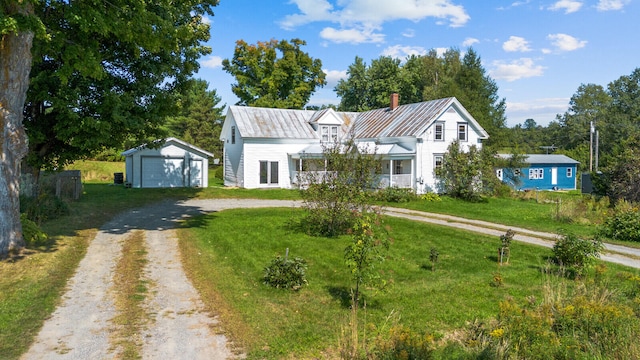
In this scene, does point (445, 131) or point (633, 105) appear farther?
point (633, 105)

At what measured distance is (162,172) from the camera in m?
30.8

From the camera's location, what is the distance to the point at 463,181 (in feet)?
93.1

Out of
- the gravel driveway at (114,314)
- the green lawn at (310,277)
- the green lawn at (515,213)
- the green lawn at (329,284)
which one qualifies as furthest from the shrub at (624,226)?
the gravel driveway at (114,314)

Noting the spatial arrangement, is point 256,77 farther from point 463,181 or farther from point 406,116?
point 463,181

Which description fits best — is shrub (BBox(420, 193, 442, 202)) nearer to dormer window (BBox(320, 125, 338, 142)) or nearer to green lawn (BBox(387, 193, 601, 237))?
green lawn (BBox(387, 193, 601, 237))

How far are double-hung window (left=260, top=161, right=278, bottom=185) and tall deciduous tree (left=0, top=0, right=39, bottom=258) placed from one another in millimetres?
21292

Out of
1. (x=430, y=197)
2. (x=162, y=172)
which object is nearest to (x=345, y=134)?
(x=430, y=197)

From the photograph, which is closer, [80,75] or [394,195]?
[80,75]

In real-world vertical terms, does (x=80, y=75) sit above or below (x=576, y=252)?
→ above

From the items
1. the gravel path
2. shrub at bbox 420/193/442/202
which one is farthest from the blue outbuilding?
the gravel path

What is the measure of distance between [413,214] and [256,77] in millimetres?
31467

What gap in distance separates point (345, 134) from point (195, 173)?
12152mm

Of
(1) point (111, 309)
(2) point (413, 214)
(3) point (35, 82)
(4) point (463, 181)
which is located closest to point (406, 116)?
(4) point (463, 181)

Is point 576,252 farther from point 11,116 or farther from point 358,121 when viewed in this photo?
point 358,121
